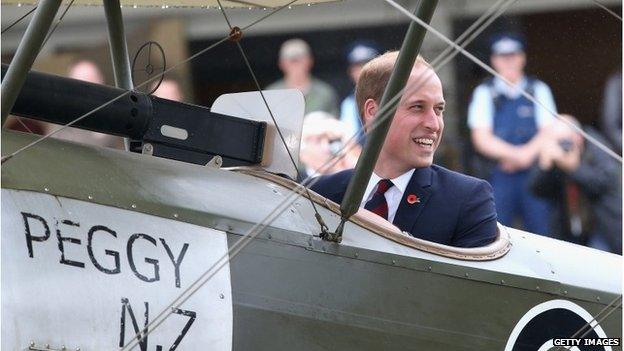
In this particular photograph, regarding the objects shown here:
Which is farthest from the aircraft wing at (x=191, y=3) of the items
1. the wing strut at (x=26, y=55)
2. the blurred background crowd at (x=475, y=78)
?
the wing strut at (x=26, y=55)

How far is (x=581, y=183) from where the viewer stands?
9.22 m

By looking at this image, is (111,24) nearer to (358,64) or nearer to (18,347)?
(18,347)

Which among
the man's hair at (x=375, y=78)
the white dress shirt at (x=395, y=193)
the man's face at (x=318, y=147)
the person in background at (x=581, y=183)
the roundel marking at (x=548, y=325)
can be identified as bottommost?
the roundel marking at (x=548, y=325)

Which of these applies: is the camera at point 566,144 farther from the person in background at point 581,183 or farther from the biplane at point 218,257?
the biplane at point 218,257

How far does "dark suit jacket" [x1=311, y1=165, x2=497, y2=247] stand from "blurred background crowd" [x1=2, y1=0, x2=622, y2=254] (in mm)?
2959

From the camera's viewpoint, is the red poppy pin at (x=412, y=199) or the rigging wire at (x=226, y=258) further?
the red poppy pin at (x=412, y=199)

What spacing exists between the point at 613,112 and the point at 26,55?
522 cm

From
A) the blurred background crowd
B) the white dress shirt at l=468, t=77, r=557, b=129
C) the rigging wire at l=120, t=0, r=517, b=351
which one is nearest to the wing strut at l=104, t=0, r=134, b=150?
the rigging wire at l=120, t=0, r=517, b=351

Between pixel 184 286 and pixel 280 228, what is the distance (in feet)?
1.33

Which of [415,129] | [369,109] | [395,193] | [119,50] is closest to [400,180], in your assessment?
[395,193]

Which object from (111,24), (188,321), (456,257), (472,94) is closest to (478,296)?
(456,257)

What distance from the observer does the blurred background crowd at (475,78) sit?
30.1 feet

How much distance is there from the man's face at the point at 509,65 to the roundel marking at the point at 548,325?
367cm

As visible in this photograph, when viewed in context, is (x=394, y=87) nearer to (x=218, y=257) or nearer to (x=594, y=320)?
(x=218, y=257)
